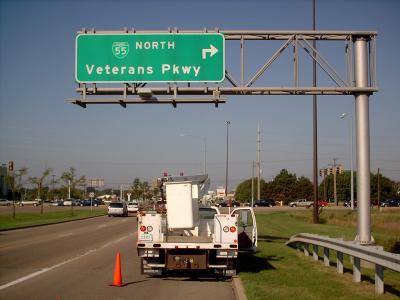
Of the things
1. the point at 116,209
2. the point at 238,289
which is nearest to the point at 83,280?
the point at 238,289

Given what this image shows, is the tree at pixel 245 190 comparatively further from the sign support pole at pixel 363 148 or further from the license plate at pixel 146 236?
the license plate at pixel 146 236

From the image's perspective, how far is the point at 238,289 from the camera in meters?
11.7

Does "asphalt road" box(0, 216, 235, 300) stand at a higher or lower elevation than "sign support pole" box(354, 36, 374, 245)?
lower

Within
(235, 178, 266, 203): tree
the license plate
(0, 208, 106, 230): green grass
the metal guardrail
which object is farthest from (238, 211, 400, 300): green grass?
(235, 178, 266, 203): tree

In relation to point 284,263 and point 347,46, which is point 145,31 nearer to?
point 347,46

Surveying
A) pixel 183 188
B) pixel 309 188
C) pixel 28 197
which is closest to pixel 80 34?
pixel 183 188

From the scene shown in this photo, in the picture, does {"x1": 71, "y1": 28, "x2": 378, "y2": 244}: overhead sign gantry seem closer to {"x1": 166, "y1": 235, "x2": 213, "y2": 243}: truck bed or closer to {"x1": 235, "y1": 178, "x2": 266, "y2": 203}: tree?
{"x1": 166, "y1": 235, "x2": 213, "y2": 243}: truck bed

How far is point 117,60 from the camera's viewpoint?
17.4 meters

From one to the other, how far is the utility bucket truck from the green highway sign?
4377 millimetres

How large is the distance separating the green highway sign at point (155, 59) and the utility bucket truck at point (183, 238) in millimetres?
4377

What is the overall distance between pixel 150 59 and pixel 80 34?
239 centimetres

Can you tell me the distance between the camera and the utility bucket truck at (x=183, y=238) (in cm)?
1314

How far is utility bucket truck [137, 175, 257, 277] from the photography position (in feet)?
43.1

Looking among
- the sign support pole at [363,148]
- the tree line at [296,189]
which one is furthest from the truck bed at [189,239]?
Answer: the tree line at [296,189]
